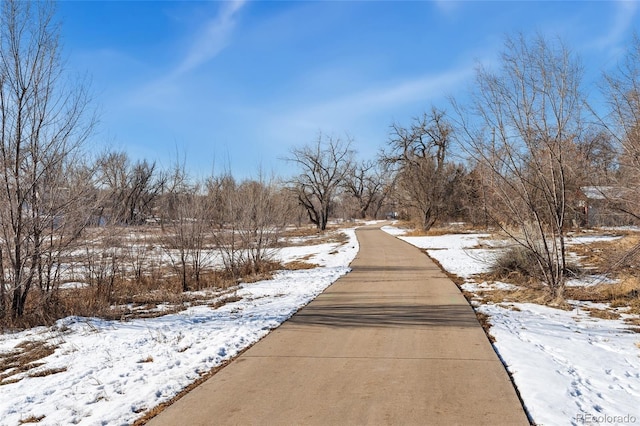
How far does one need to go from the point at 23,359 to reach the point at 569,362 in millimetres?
7182

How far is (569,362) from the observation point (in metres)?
5.50

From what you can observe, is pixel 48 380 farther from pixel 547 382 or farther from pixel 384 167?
pixel 384 167

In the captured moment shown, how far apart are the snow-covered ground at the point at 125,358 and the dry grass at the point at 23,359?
0.10 meters

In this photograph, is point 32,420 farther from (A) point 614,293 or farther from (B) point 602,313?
(A) point 614,293

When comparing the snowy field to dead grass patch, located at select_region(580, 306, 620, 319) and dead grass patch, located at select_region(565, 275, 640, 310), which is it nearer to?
dead grass patch, located at select_region(580, 306, 620, 319)

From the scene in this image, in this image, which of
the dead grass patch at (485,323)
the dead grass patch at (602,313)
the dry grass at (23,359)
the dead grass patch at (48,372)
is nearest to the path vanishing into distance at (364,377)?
the dead grass patch at (485,323)

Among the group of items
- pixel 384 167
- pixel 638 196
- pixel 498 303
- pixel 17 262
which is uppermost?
pixel 384 167

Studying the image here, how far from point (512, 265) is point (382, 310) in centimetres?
639

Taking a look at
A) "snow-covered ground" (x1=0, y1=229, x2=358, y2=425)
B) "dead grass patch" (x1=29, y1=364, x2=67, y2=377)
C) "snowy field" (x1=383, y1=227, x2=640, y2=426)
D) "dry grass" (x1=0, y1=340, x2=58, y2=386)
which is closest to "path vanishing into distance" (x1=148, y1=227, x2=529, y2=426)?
"snowy field" (x1=383, y1=227, x2=640, y2=426)

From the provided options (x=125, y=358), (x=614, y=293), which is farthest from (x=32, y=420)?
(x=614, y=293)

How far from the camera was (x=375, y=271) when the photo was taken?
15156 millimetres

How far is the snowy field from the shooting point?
4078mm

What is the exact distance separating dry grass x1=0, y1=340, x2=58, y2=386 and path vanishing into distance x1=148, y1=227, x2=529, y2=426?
2528 mm

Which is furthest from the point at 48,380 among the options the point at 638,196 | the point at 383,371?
the point at 638,196
